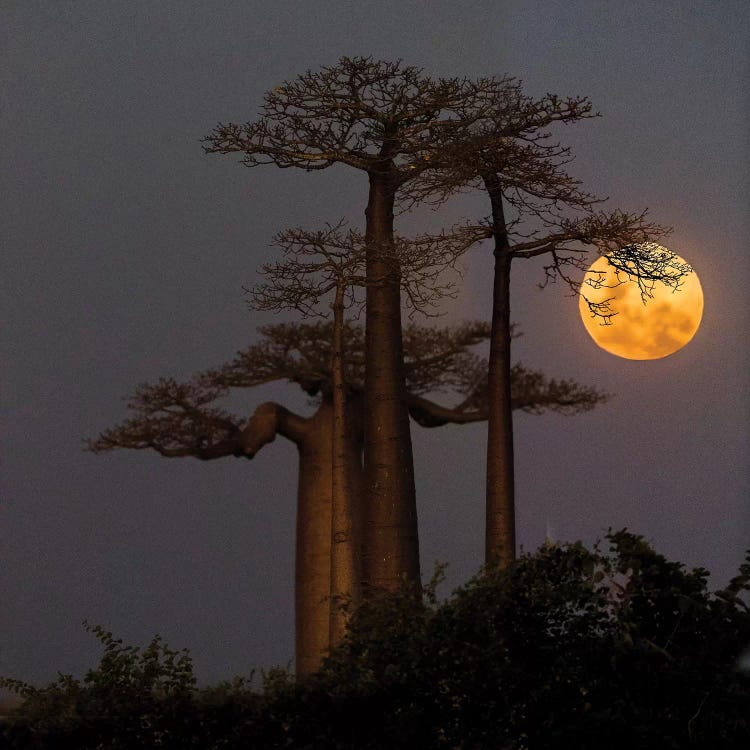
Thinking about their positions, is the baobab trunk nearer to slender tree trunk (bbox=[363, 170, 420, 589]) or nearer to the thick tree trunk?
the thick tree trunk

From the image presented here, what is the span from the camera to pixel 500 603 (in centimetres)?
546

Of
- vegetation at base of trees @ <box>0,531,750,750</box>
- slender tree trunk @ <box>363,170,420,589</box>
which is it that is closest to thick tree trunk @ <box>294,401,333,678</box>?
slender tree trunk @ <box>363,170,420,589</box>

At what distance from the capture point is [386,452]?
1116cm

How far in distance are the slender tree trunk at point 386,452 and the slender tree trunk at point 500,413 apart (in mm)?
1528

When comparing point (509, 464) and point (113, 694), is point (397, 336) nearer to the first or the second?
point (509, 464)

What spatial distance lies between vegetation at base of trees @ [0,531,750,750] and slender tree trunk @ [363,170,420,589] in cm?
509

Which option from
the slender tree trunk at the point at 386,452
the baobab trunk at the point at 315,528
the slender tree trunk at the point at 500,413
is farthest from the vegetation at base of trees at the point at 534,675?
the baobab trunk at the point at 315,528

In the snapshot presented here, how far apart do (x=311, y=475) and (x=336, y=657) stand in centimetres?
1053

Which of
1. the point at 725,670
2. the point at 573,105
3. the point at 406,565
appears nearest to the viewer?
the point at 725,670

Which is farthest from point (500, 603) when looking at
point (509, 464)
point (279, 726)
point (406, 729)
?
point (509, 464)

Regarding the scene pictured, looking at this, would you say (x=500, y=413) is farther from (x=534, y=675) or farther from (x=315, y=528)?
(x=534, y=675)

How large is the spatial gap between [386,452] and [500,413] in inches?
84.2

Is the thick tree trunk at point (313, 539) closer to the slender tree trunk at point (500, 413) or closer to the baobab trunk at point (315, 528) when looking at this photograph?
the baobab trunk at point (315, 528)

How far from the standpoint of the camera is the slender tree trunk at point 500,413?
12586mm
